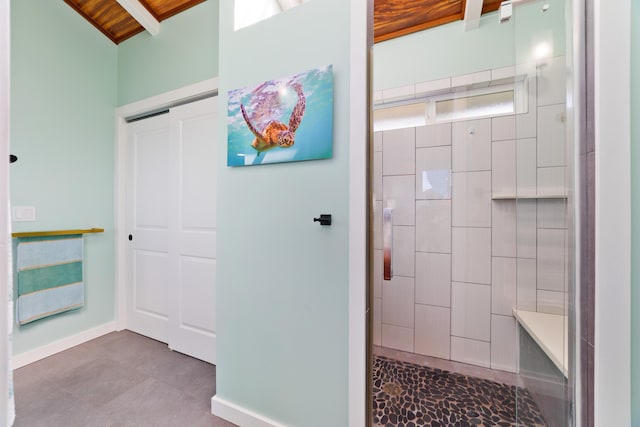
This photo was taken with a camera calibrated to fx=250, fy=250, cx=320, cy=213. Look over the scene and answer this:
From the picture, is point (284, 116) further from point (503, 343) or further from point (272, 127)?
point (503, 343)

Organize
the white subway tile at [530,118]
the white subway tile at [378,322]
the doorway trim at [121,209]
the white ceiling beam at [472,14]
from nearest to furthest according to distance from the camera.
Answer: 1. the white subway tile at [530,118]
2. the white ceiling beam at [472,14]
3. the white subway tile at [378,322]
4. the doorway trim at [121,209]

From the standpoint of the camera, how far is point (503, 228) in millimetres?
1752

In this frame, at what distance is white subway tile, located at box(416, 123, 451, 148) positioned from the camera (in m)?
1.88

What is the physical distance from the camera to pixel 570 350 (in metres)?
0.90

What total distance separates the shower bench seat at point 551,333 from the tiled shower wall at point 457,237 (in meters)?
0.07

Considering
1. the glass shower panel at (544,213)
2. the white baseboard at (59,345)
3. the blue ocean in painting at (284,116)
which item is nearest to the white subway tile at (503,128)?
the glass shower panel at (544,213)

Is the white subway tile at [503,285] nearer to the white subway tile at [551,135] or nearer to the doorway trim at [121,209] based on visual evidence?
the white subway tile at [551,135]

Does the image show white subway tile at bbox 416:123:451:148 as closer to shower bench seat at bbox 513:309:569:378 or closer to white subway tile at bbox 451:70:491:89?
white subway tile at bbox 451:70:491:89

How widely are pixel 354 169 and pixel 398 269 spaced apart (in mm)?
1260

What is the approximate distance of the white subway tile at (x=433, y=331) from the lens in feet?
6.19

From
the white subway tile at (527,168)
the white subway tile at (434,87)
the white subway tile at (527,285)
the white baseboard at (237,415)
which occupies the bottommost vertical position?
the white baseboard at (237,415)

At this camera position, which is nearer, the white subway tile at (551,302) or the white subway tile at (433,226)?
the white subway tile at (551,302)

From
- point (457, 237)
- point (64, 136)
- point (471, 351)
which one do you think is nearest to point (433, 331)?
point (471, 351)

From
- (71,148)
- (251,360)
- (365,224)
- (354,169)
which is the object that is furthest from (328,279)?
(71,148)
